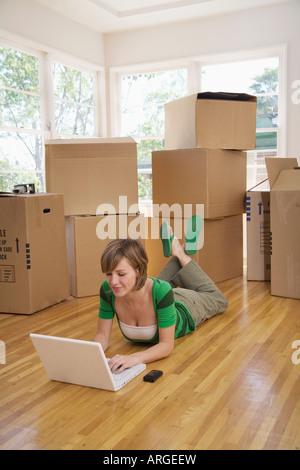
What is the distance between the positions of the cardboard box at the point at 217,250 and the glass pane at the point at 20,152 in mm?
1166

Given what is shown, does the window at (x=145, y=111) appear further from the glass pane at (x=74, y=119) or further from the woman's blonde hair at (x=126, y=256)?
the woman's blonde hair at (x=126, y=256)

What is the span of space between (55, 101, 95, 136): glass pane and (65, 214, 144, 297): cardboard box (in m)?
1.53

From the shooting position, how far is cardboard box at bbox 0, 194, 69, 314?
2.52 meters

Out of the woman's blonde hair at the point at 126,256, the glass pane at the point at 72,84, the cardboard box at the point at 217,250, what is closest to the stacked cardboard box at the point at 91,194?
the cardboard box at the point at 217,250

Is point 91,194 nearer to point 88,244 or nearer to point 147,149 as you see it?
point 88,244

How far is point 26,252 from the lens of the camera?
252 centimetres

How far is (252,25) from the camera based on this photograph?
13.2 feet

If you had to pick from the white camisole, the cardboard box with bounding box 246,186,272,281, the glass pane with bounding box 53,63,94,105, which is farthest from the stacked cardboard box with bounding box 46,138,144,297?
the glass pane with bounding box 53,63,94,105

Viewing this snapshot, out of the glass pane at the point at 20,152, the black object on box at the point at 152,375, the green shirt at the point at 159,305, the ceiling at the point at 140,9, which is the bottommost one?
the black object on box at the point at 152,375

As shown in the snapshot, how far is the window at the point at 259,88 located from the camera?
4.05 meters

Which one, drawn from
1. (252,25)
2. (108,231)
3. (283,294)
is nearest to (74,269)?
(108,231)

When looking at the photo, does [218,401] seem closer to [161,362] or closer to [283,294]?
[161,362]

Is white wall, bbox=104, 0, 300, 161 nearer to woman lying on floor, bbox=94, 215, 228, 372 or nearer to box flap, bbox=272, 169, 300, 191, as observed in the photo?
box flap, bbox=272, 169, 300, 191
